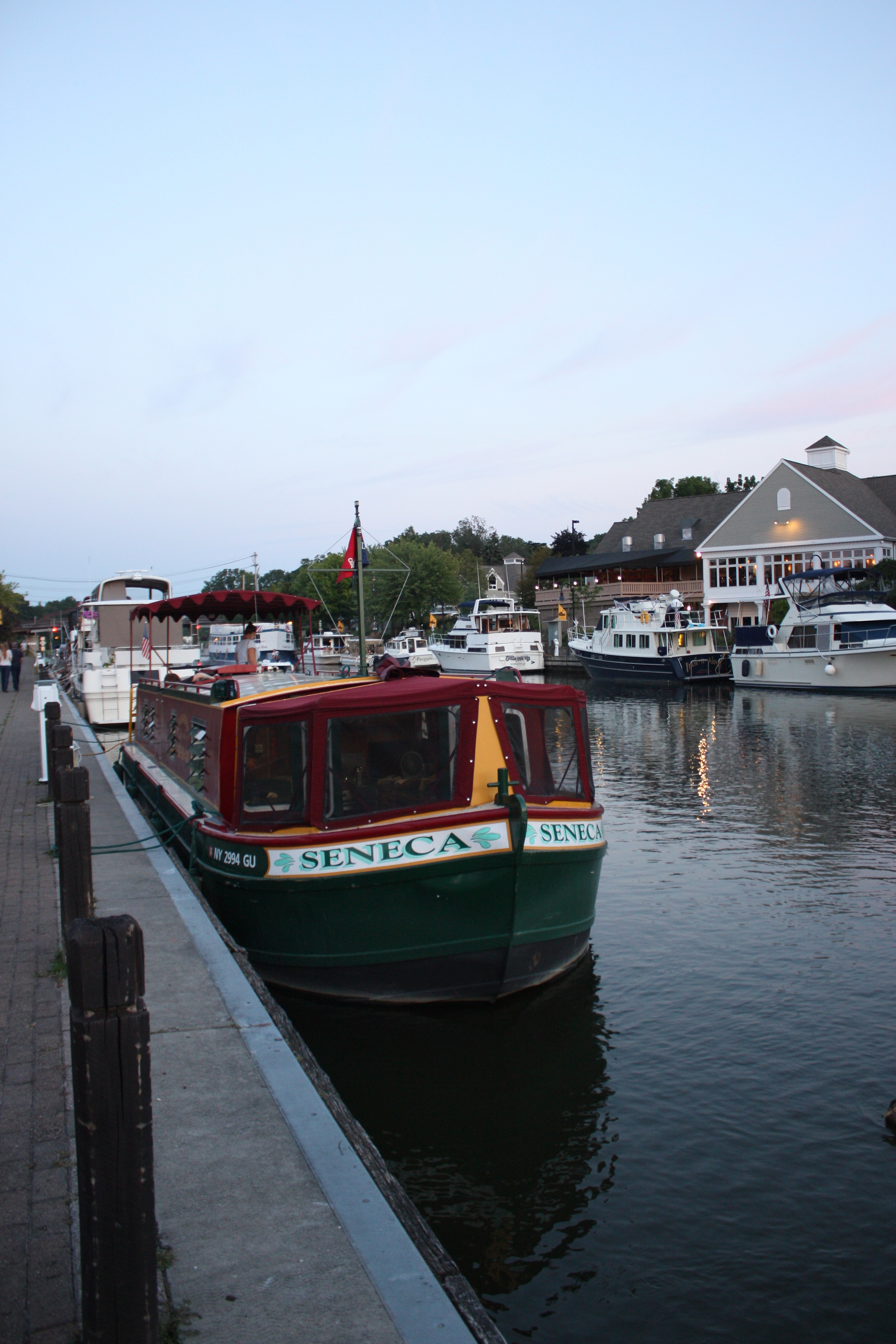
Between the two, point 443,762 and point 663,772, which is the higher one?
point 443,762

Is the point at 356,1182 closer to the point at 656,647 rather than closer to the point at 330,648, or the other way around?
the point at 656,647

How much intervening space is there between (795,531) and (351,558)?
1470 inches

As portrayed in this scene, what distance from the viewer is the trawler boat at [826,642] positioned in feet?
126

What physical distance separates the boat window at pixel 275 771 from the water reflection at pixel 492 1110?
1715 millimetres

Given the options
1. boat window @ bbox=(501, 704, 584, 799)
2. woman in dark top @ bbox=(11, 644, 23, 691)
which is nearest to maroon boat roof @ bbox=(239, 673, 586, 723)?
boat window @ bbox=(501, 704, 584, 799)

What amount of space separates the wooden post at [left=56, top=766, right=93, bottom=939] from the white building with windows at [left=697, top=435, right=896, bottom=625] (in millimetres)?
47358

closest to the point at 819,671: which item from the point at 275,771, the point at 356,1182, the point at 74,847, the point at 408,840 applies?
the point at 275,771

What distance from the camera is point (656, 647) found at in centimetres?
4606

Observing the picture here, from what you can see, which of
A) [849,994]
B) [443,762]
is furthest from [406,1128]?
[849,994]

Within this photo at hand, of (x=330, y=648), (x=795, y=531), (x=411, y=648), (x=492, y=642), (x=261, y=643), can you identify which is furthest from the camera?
(x=411, y=648)

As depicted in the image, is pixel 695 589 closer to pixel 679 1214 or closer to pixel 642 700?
pixel 642 700

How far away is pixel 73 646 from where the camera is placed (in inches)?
1769

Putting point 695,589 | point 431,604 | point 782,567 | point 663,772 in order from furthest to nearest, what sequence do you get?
point 431,604 → point 695,589 → point 782,567 → point 663,772

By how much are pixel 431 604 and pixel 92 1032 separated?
77697 millimetres
